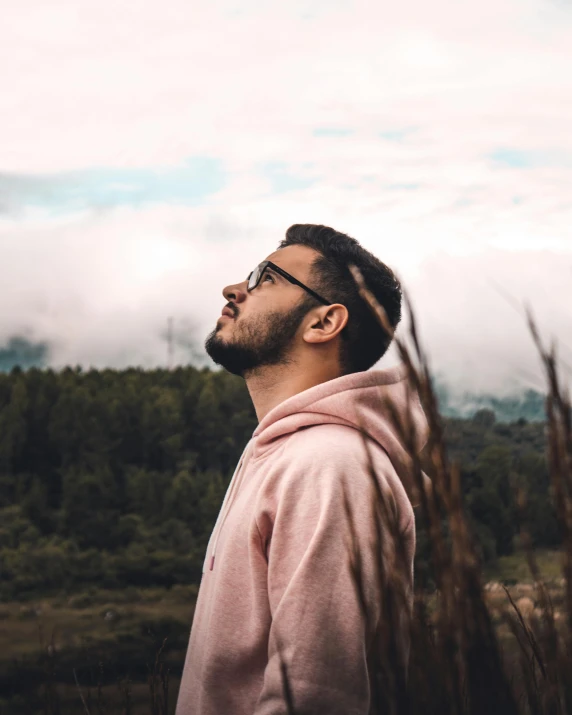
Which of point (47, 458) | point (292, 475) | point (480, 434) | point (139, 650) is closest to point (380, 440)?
point (292, 475)

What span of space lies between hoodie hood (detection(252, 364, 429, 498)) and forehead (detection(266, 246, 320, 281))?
0.39m

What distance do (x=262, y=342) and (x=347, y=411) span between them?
369 millimetres

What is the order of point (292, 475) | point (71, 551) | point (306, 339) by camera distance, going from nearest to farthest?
point (292, 475) → point (306, 339) → point (71, 551)

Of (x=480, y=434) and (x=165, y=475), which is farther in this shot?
(x=480, y=434)

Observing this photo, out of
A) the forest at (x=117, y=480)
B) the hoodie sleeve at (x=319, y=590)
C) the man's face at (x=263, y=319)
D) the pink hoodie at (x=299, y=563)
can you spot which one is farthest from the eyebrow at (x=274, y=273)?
the forest at (x=117, y=480)

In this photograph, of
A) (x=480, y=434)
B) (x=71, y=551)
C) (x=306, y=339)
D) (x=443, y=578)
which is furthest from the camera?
(x=480, y=434)

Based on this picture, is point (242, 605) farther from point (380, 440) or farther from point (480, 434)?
point (480, 434)

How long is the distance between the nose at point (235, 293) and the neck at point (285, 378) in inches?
8.9

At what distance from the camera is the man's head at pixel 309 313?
7.97ft

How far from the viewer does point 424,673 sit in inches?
49.3

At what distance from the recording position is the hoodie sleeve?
1.76 meters

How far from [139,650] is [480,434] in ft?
66.6

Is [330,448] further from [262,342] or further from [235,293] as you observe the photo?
[235,293]

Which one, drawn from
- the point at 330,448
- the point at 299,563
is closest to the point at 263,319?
the point at 330,448
